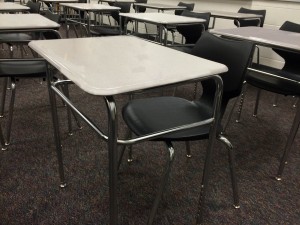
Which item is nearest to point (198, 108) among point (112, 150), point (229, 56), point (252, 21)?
point (229, 56)

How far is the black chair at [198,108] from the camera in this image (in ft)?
3.58

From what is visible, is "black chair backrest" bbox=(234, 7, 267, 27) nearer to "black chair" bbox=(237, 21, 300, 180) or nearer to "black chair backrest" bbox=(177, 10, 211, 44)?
"black chair backrest" bbox=(177, 10, 211, 44)

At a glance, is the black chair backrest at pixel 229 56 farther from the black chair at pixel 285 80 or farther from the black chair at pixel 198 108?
the black chair at pixel 285 80

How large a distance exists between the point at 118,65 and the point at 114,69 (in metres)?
0.05

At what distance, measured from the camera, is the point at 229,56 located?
1.18 meters

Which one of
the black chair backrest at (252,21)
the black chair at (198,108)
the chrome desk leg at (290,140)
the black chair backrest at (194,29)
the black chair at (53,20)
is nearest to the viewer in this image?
the black chair at (198,108)

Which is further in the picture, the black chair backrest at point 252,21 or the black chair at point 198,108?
the black chair backrest at point 252,21

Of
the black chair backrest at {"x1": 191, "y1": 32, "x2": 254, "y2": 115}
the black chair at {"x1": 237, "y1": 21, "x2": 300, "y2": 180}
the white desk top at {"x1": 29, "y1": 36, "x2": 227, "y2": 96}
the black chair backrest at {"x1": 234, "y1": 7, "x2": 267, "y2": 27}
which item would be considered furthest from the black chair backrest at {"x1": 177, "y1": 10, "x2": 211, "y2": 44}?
the white desk top at {"x1": 29, "y1": 36, "x2": 227, "y2": 96}

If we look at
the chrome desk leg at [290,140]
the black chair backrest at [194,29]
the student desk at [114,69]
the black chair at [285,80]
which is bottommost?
the chrome desk leg at [290,140]

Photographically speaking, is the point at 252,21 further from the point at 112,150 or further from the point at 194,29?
the point at 112,150

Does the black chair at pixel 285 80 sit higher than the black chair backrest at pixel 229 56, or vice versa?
the black chair backrest at pixel 229 56

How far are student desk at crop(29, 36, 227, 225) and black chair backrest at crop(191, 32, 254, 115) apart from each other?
0.64 ft

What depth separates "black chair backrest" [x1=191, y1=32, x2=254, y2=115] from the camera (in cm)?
112

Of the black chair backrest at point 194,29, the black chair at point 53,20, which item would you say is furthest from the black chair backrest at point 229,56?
the black chair backrest at point 194,29
